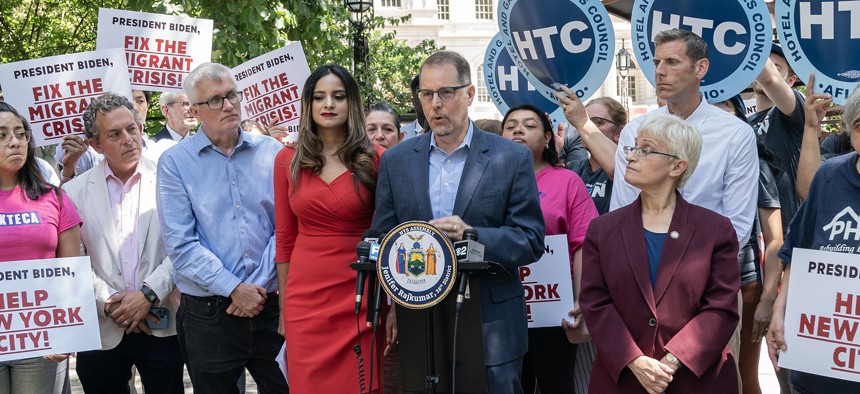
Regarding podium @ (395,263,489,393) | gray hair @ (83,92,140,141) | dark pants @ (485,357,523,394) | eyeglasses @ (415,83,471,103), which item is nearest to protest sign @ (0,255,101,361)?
gray hair @ (83,92,140,141)

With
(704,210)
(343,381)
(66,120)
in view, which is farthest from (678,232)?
(66,120)

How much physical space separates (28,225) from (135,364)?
43.1 inches

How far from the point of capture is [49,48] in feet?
73.2

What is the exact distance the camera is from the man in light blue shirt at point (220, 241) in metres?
5.56

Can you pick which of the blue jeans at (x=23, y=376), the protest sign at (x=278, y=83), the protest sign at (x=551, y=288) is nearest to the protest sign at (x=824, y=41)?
the protest sign at (x=551, y=288)

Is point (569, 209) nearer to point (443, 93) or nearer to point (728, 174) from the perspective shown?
point (728, 174)

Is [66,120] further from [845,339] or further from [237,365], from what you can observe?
[845,339]

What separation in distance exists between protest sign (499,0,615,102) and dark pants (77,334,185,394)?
9.11ft

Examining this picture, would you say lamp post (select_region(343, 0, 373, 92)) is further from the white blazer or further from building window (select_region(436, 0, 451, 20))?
building window (select_region(436, 0, 451, 20))

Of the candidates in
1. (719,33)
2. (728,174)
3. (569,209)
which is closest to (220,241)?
(569,209)

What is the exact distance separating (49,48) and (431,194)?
1955 centimetres

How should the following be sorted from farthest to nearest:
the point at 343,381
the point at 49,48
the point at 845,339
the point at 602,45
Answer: the point at 49,48
the point at 602,45
the point at 343,381
the point at 845,339

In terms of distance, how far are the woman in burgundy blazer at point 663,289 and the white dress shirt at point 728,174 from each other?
0.51 metres

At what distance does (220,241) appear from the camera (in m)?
5.65
